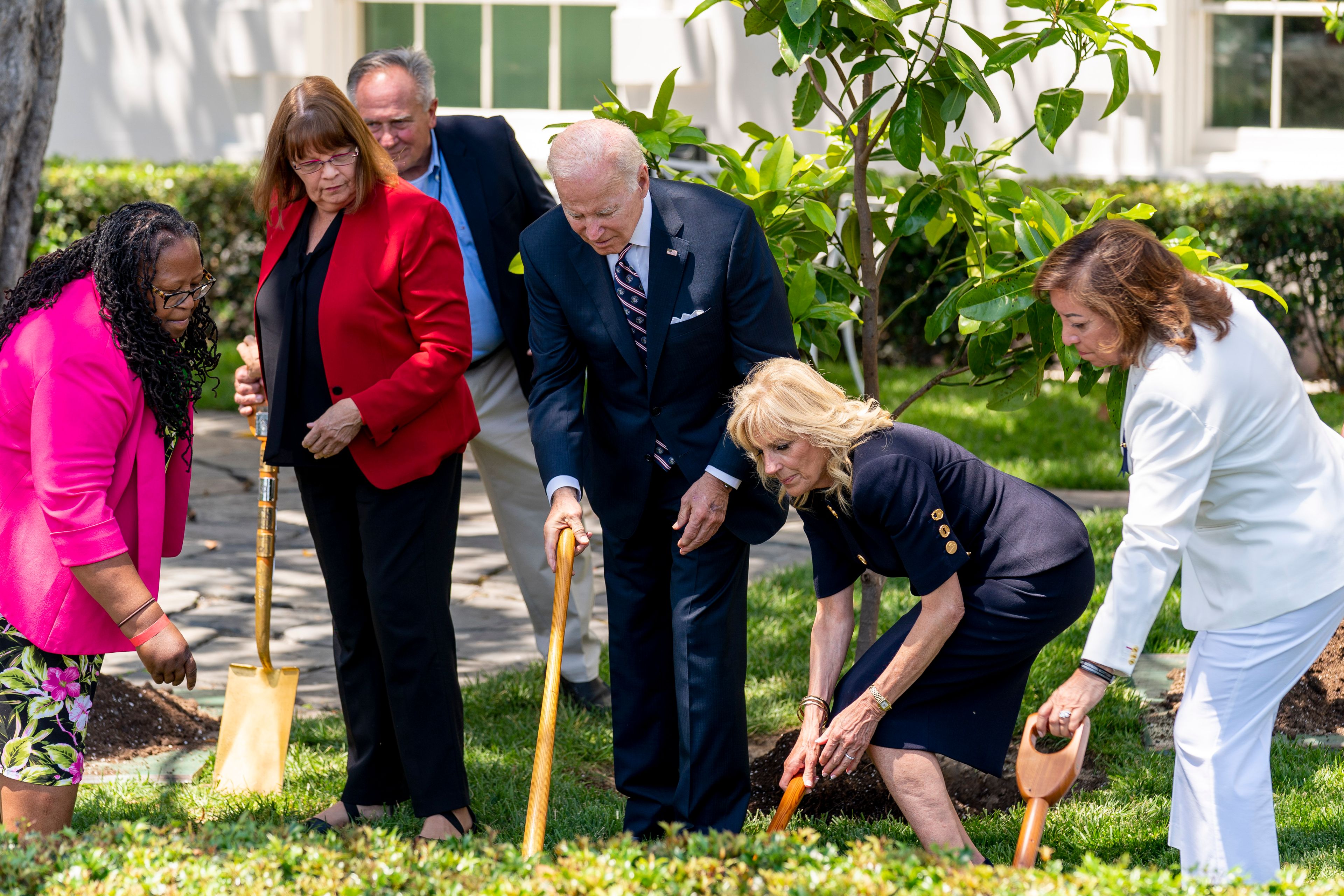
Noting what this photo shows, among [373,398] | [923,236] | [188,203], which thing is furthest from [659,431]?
[188,203]

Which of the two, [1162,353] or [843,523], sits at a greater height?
[1162,353]

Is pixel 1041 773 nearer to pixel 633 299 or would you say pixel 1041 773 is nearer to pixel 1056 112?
pixel 633 299

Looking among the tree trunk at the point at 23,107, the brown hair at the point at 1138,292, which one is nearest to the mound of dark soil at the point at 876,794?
the brown hair at the point at 1138,292

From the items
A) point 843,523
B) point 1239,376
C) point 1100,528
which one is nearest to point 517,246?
point 843,523

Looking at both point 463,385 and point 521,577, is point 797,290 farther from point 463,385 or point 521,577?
point 521,577

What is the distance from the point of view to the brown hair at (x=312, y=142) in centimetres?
346

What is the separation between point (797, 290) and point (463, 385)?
0.96 m

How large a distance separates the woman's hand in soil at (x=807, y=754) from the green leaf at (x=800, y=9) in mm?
1647

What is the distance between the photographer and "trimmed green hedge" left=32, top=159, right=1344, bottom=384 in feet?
29.8

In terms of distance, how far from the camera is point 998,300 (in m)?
3.48

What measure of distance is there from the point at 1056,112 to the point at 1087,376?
72 centimetres

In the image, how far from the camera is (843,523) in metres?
3.20

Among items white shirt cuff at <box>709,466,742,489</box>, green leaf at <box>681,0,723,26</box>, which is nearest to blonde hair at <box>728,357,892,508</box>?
white shirt cuff at <box>709,466,742,489</box>

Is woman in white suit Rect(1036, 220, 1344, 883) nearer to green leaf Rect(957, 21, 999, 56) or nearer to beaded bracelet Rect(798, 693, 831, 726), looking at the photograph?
beaded bracelet Rect(798, 693, 831, 726)
